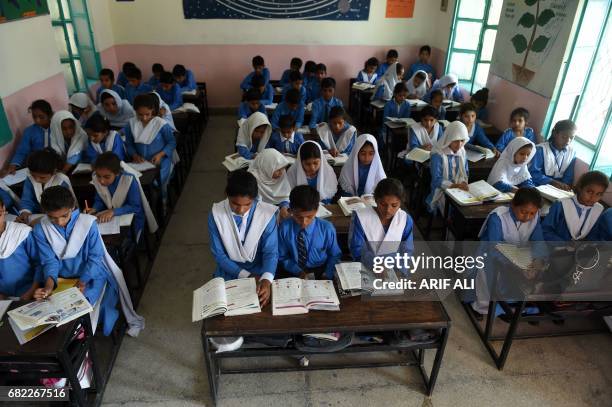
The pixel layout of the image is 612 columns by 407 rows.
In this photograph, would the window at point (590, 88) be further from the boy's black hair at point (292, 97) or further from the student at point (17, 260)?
the student at point (17, 260)

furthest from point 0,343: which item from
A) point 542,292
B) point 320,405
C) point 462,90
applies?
point 462,90

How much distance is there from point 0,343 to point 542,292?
2839 mm

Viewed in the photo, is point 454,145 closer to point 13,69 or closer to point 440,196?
point 440,196

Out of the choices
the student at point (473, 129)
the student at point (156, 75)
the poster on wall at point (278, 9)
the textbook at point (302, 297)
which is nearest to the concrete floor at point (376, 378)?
the textbook at point (302, 297)

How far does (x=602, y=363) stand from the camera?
2.84m

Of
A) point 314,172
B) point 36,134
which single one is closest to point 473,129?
point 314,172

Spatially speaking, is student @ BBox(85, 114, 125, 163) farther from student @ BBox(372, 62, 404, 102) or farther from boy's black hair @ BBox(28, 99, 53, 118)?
student @ BBox(372, 62, 404, 102)

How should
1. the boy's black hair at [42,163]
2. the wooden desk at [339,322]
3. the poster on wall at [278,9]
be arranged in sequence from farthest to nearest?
1. the poster on wall at [278,9]
2. the boy's black hair at [42,163]
3. the wooden desk at [339,322]

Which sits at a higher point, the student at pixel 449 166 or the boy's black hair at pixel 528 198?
the boy's black hair at pixel 528 198

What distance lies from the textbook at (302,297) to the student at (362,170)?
1.53 m

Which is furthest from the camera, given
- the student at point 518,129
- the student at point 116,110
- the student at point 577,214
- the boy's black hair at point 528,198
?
the student at point 116,110

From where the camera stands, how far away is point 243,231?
8.38 feet

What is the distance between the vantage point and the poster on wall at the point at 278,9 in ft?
23.4

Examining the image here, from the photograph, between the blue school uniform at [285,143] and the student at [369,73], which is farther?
the student at [369,73]
